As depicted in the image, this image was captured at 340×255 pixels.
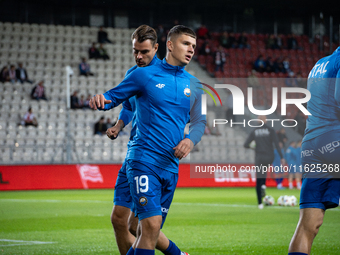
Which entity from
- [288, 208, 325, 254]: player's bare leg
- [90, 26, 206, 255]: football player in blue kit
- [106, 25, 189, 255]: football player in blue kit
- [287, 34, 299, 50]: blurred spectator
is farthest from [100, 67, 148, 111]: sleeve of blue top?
[287, 34, 299, 50]: blurred spectator

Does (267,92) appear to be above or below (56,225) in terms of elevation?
above

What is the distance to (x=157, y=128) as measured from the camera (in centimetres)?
418

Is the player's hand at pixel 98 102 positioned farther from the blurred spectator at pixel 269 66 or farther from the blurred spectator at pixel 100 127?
the blurred spectator at pixel 269 66

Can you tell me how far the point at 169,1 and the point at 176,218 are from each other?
2218cm

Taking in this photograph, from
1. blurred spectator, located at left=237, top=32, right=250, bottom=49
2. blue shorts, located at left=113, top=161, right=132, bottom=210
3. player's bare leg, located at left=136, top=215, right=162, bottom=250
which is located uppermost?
blurred spectator, located at left=237, top=32, right=250, bottom=49

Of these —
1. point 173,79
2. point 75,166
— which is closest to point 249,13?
point 75,166

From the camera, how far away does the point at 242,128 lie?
23.4 meters

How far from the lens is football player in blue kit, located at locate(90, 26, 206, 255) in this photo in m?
3.98

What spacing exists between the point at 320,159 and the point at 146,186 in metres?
1.40

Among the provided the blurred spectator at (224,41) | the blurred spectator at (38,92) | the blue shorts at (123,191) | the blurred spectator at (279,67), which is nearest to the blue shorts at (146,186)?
the blue shorts at (123,191)

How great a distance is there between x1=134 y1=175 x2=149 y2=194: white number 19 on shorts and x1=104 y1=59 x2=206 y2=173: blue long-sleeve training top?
15 centimetres

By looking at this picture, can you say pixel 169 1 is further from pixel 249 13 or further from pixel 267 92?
pixel 267 92

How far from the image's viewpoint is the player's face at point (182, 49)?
4.40 meters

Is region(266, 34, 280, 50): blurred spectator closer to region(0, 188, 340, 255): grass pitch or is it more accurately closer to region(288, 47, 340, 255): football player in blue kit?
region(0, 188, 340, 255): grass pitch
